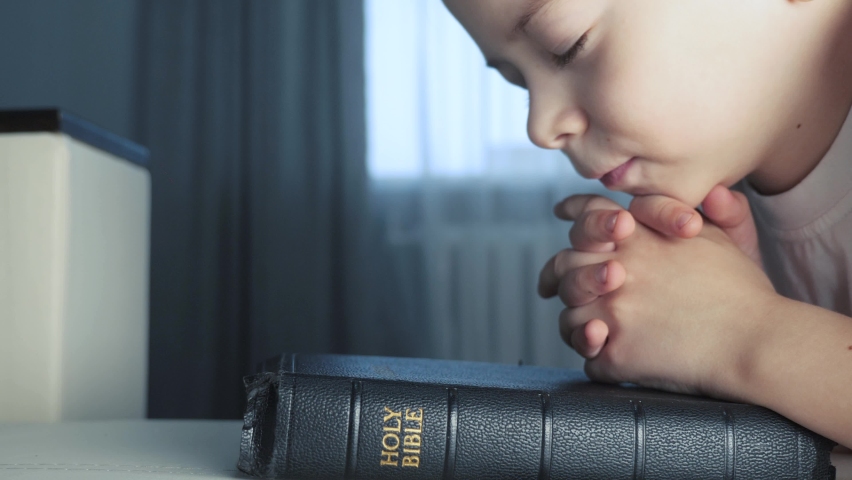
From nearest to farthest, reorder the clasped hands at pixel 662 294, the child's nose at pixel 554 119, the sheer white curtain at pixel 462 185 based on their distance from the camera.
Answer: the clasped hands at pixel 662 294
the child's nose at pixel 554 119
the sheer white curtain at pixel 462 185

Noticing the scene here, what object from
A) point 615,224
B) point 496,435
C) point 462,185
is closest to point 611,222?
point 615,224

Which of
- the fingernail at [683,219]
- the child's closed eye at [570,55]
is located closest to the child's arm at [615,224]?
the fingernail at [683,219]

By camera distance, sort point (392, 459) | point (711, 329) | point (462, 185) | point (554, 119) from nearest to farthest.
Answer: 1. point (392, 459)
2. point (711, 329)
3. point (554, 119)
4. point (462, 185)

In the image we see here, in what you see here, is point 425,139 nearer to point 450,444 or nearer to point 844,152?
point 844,152

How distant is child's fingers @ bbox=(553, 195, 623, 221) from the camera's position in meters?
0.69

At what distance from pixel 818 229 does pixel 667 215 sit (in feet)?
0.70

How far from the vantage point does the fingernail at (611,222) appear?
1.99ft

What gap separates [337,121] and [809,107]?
1.53m

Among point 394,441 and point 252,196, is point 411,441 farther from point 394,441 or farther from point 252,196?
point 252,196

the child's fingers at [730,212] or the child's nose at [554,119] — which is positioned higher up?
the child's nose at [554,119]

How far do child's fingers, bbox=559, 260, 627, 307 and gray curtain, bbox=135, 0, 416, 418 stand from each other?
139 cm

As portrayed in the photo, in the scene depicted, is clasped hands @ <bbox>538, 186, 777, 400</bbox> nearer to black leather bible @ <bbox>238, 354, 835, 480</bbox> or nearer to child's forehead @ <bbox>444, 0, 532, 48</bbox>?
black leather bible @ <bbox>238, 354, 835, 480</bbox>

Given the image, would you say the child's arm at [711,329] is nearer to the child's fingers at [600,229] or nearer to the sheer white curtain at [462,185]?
the child's fingers at [600,229]

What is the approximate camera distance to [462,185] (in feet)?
6.69
